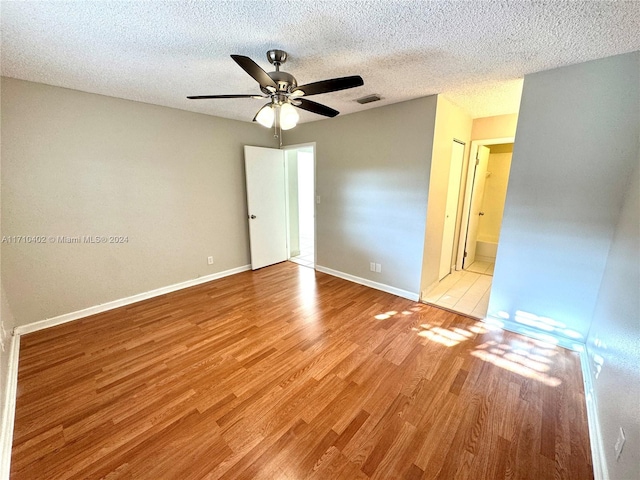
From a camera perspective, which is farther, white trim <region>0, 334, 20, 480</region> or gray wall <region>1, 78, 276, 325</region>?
gray wall <region>1, 78, 276, 325</region>

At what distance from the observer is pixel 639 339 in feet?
3.83

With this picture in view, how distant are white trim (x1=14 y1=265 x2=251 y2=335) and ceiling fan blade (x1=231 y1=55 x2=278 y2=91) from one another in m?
2.93

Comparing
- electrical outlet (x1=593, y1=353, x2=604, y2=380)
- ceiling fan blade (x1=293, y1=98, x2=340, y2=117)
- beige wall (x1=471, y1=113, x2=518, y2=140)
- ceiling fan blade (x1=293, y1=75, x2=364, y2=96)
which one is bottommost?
electrical outlet (x1=593, y1=353, x2=604, y2=380)

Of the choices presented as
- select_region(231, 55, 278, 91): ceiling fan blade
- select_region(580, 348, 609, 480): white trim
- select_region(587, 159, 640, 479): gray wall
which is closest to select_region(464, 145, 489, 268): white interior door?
select_region(587, 159, 640, 479): gray wall

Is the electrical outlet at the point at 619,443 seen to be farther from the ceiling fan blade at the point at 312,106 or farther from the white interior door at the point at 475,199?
the white interior door at the point at 475,199

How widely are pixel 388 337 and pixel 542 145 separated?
2134mm

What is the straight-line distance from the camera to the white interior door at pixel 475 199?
387 centimetres

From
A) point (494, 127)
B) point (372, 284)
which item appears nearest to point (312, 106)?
point (372, 284)

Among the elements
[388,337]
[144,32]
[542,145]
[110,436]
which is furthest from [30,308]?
[542,145]

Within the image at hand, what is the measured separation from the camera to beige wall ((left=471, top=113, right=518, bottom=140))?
339 cm

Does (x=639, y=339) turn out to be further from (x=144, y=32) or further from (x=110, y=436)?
(x=144, y=32)

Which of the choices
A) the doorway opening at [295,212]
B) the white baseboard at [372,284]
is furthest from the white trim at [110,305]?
the white baseboard at [372,284]

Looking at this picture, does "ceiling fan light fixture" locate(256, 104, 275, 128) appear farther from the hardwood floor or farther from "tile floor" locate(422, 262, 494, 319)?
"tile floor" locate(422, 262, 494, 319)

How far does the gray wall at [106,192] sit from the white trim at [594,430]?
13.2ft
